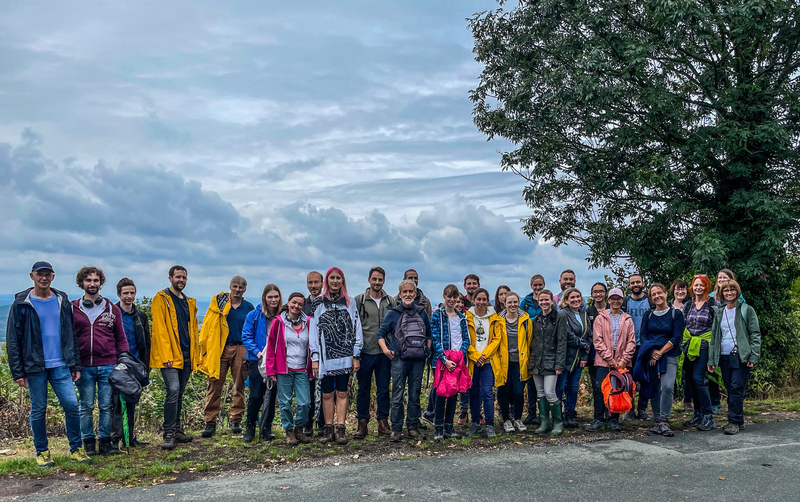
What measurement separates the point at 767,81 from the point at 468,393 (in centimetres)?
940

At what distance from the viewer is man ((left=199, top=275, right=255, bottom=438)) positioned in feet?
26.2

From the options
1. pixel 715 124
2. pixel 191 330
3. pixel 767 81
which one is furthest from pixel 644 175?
pixel 191 330

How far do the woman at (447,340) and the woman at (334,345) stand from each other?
992mm

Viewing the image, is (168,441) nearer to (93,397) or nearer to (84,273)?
(93,397)

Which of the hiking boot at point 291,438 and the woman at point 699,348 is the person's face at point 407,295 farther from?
the woman at point 699,348

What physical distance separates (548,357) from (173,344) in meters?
4.81

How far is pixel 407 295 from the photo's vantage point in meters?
7.63

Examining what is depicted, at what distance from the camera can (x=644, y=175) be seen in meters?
12.0

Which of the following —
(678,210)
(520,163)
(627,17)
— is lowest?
(678,210)

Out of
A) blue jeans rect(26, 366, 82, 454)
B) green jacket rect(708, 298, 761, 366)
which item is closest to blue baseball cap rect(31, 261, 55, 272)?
blue jeans rect(26, 366, 82, 454)

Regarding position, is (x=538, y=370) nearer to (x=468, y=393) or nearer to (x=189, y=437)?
(x=468, y=393)

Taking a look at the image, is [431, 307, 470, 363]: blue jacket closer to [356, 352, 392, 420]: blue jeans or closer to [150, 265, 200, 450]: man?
[356, 352, 392, 420]: blue jeans

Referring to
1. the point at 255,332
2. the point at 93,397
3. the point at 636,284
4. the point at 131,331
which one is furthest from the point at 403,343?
the point at 636,284

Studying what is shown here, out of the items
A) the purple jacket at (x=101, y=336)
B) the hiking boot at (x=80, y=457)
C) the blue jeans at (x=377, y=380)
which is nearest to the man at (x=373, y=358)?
the blue jeans at (x=377, y=380)
